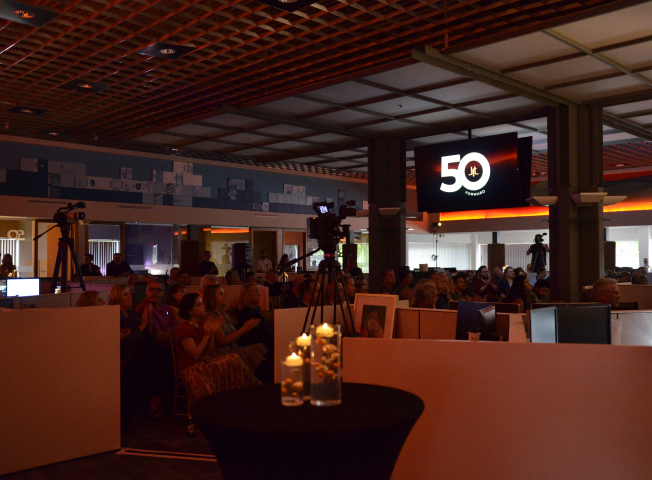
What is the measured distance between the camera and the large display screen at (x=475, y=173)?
9156 millimetres

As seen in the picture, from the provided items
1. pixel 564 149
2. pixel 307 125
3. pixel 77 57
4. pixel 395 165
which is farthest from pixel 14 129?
pixel 564 149

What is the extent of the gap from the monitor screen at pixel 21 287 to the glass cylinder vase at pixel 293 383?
19.3 feet

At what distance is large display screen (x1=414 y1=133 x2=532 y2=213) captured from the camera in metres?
9.16

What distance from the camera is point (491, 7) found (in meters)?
5.86

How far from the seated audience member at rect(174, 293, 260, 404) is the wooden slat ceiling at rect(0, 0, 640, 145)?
2990mm

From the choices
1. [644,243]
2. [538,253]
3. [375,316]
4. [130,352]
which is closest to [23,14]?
[130,352]

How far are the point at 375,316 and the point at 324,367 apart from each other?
211 centimetres

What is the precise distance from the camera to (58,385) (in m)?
4.02

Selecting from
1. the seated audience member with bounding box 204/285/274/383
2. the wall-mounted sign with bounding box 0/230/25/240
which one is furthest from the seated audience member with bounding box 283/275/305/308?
the wall-mounted sign with bounding box 0/230/25/240

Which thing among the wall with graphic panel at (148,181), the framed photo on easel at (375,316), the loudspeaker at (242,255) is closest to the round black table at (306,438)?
the framed photo on easel at (375,316)

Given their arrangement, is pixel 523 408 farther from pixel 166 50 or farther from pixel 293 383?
pixel 166 50

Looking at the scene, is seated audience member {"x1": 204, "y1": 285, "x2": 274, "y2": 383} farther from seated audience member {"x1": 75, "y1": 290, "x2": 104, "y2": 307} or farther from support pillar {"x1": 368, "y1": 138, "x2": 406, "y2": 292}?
support pillar {"x1": 368, "y1": 138, "x2": 406, "y2": 292}

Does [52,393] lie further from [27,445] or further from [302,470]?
[302,470]

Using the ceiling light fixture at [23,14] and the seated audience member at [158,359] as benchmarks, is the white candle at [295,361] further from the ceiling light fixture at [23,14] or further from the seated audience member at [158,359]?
the ceiling light fixture at [23,14]
